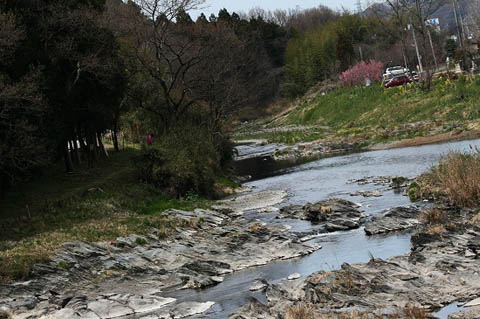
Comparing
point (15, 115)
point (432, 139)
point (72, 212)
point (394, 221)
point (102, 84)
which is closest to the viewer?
point (394, 221)

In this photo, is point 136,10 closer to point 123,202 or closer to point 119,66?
point 119,66

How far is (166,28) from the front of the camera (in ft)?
172

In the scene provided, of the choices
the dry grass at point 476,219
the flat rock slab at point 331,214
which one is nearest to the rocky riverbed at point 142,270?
the flat rock slab at point 331,214

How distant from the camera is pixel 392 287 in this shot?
699 inches

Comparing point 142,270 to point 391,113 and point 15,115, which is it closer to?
point 15,115

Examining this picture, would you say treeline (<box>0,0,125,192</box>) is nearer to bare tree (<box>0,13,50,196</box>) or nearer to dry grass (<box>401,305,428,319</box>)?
bare tree (<box>0,13,50,196</box>)

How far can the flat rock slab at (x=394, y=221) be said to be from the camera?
1029 inches

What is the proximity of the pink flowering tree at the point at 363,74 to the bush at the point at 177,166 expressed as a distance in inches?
2534

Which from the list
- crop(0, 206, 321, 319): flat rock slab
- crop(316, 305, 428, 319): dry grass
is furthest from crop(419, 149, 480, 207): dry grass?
crop(316, 305, 428, 319): dry grass

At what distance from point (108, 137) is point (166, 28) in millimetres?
33423

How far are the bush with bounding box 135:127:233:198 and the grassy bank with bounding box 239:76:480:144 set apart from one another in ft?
69.2

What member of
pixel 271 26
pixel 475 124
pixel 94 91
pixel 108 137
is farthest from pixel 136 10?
pixel 271 26

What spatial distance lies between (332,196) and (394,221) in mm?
10934

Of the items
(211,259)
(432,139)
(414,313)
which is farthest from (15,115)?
(432,139)
